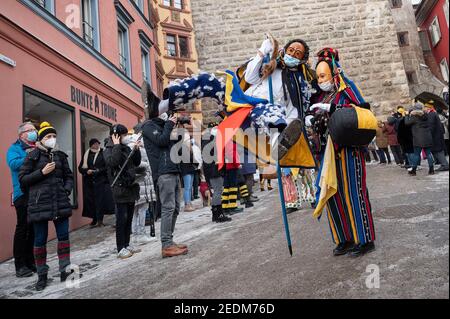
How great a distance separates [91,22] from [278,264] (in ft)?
32.8

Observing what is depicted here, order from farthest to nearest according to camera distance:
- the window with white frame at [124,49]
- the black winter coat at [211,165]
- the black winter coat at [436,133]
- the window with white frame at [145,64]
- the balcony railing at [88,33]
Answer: the window with white frame at [145,64]
the window with white frame at [124,49]
the balcony railing at [88,33]
the black winter coat at [436,133]
the black winter coat at [211,165]

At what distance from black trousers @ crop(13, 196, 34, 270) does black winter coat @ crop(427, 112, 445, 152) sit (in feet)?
28.2

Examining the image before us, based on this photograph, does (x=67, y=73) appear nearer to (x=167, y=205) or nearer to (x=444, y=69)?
(x=167, y=205)

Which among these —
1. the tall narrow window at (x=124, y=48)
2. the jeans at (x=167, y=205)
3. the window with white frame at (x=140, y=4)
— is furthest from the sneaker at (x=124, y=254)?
the window with white frame at (x=140, y=4)

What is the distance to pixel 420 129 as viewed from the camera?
890cm

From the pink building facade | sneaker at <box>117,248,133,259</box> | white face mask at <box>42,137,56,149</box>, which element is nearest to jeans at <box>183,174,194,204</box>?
the pink building facade

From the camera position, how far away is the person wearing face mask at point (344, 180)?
3.16m

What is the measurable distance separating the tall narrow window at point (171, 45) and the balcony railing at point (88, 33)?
1135 centimetres

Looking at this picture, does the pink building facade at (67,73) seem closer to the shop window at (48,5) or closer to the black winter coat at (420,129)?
the shop window at (48,5)

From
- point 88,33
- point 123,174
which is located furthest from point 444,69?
point 123,174

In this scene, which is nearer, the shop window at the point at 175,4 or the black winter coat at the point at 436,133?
the black winter coat at the point at 436,133

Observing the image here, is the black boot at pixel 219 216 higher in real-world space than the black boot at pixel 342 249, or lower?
higher

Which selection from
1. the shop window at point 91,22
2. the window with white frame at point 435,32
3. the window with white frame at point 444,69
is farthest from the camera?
the window with white frame at point 444,69
